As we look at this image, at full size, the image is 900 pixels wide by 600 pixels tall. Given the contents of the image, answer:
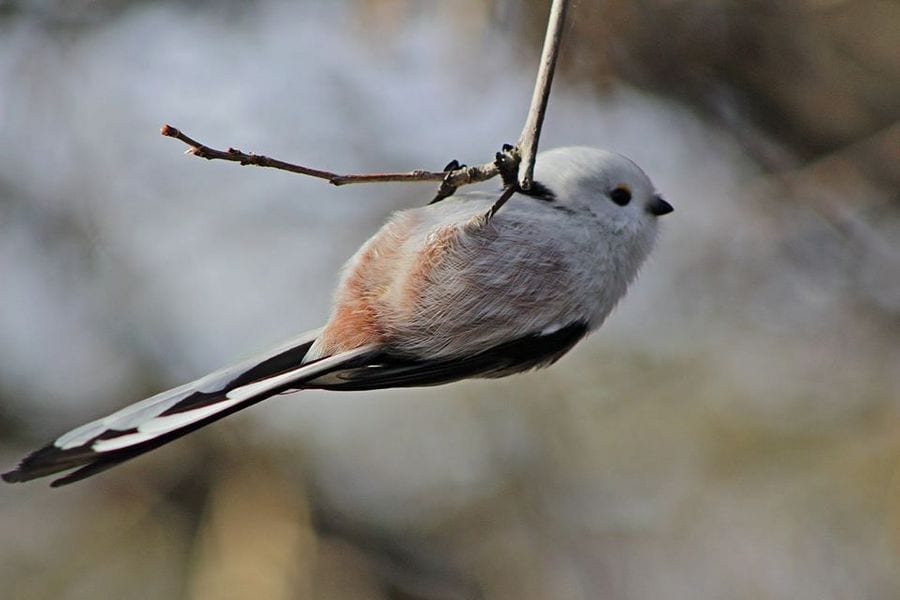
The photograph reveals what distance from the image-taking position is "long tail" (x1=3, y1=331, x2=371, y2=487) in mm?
1893

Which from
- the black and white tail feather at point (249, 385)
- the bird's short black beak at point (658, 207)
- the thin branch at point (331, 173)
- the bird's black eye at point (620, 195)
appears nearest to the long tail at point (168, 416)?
the black and white tail feather at point (249, 385)

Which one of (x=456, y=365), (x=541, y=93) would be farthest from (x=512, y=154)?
(x=456, y=365)

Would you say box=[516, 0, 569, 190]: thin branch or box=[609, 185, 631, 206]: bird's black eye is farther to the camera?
box=[609, 185, 631, 206]: bird's black eye

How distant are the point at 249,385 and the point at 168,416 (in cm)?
17

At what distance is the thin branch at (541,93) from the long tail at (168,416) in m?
0.69

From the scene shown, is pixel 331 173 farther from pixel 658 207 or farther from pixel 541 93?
pixel 658 207

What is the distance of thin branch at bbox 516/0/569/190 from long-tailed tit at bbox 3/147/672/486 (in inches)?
19.1

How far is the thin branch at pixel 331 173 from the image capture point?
5.73 feet

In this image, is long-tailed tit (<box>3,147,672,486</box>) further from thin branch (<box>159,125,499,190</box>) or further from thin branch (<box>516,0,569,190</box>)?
thin branch (<box>516,0,569,190</box>)

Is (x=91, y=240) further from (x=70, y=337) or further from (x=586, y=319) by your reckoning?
(x=586, y=319)

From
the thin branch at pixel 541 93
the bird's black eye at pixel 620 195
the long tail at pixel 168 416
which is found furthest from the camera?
the bird's black eye at pixel 620 195

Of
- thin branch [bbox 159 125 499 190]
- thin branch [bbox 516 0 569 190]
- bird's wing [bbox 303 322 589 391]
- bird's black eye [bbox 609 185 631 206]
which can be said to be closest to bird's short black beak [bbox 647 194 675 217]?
Answer: bird's black eye [bbox 609 185 631 206]

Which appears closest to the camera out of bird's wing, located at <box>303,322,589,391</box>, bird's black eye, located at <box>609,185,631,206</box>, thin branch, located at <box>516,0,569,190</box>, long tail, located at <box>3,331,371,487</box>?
thin branch, located at <box>516,0,569,190</box>

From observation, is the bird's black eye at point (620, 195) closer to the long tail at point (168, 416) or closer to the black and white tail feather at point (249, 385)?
the black and white tail feather at point (249, 385)
